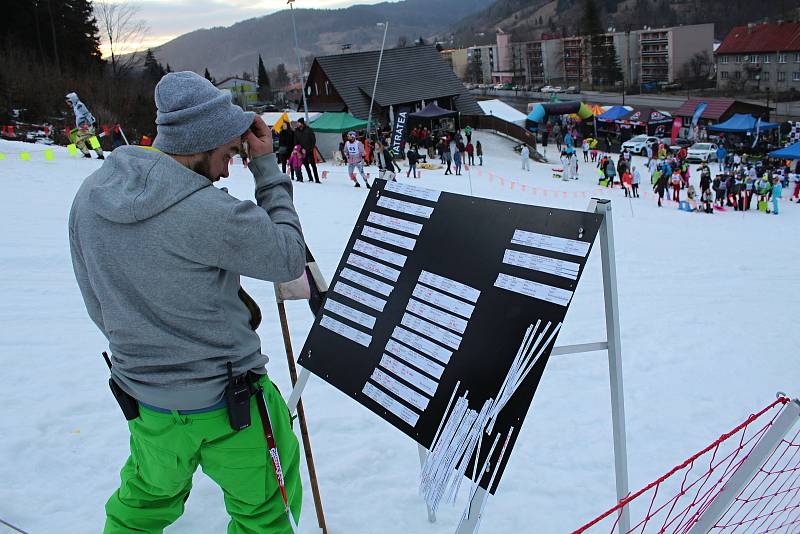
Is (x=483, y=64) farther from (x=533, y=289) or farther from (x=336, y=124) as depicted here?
(x=533, y=289)

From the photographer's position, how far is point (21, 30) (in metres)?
40.7

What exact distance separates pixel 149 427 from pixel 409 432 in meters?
0.96

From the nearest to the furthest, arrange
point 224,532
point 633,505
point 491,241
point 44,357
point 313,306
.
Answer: point 491,241
point 224,532
point 633,505
point 313,306
point 44,357

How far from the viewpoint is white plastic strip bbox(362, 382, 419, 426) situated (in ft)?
8.27

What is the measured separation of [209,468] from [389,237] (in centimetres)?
120

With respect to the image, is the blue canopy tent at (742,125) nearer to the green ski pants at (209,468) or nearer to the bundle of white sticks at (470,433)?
the bundle of white sticks at (470,433)

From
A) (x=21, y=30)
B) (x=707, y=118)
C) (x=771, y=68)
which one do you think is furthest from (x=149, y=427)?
(x=771, y=68)

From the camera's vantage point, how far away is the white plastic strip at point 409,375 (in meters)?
2.47

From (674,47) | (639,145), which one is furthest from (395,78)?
(674,47)

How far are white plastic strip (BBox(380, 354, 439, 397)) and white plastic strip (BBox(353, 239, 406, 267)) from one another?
0.40 m

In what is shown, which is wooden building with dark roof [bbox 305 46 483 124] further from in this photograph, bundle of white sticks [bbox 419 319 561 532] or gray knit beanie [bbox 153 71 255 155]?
gray knit beanie [bbox 153 71 255 155]

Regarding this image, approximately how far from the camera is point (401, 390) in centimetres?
258

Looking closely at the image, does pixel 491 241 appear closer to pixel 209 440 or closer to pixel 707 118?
pixel 209 440

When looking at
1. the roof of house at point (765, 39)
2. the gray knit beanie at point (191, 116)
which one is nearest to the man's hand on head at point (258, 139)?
the gray knit beanie at point (191, 116)
